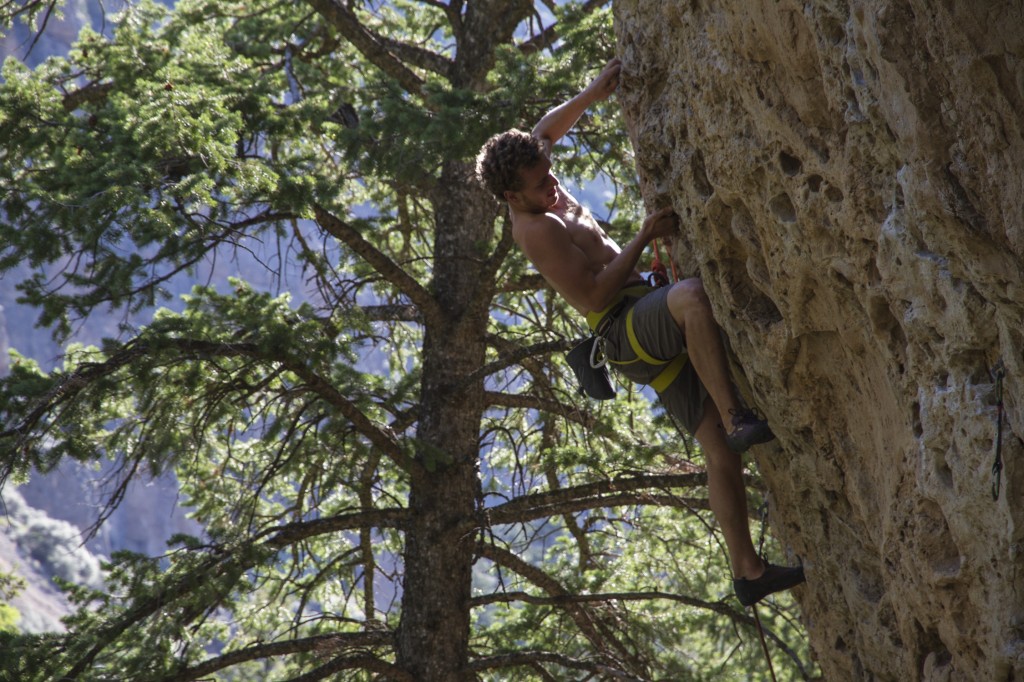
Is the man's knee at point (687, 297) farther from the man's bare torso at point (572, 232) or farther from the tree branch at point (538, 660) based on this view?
the tree branch at point (538, 660)

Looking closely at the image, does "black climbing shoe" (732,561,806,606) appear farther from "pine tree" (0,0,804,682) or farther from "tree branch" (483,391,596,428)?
"tree branch" (483,391,596,428)

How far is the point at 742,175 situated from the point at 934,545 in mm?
1654

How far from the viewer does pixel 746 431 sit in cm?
433

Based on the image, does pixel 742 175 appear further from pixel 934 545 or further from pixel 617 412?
pixel 617 412

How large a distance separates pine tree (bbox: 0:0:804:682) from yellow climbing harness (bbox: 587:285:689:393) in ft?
6.30

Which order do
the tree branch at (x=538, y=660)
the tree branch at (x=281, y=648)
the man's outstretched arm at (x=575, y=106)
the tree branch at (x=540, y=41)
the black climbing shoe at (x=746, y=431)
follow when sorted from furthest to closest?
the tree branch at (x=540, y=41), the tree branch at (x=538, y=660), the tree branch at (x=281, y=648), the man's outstretched arm at (x=575, y=106), the black climbing shoe at (x=746, y=431)

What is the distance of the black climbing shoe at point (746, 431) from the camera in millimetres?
4316

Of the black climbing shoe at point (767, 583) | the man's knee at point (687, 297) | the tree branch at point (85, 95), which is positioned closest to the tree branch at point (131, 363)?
the man's knee at point (687, 297)

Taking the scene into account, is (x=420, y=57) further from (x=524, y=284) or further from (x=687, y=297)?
(x=687, y=297)

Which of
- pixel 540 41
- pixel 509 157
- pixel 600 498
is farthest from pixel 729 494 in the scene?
pixel 540 41

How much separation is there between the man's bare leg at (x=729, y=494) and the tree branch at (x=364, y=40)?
14.0 feet

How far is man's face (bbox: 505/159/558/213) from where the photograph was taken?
506 cm

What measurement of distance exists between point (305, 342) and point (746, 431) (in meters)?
3.37

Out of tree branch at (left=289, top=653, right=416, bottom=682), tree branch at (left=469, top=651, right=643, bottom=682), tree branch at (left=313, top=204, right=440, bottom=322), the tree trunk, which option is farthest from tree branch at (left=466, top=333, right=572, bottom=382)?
tree branch at (left=289, top=653, right=416, bottom=682)
